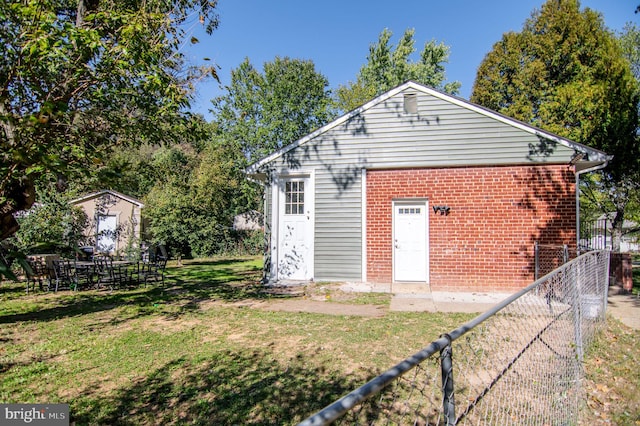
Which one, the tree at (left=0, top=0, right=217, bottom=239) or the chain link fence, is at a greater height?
the tree at (left=0, top=0, right=217, bottom=239)

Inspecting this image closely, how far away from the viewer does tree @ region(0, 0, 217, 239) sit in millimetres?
4027

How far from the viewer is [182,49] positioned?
7496 millimetres

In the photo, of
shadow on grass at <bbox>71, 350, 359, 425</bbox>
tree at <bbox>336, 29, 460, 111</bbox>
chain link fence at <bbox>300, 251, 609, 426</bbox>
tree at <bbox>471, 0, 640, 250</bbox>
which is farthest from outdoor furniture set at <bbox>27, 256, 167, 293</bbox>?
tree at <bbox>336, 29, 460, 111</bbox>

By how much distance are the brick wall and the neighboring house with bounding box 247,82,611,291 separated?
26 millimetres

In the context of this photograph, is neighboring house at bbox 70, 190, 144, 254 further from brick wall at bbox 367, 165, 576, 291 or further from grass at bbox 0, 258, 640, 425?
brick wall at bbox 367, 165, 576, 291

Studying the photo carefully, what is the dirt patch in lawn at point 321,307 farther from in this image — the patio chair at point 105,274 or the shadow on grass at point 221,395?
the patio chair at point 105,274

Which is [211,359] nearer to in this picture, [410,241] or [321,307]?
[321,307]

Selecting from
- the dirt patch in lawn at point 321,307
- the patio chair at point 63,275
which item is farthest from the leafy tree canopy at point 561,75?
the patio chair at point 63,275

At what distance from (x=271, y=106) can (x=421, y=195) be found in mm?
24128

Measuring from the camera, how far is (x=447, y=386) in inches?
60.5

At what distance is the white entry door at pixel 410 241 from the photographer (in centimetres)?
984

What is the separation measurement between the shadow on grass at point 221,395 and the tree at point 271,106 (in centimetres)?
2733

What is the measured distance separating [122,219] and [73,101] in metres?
14.6

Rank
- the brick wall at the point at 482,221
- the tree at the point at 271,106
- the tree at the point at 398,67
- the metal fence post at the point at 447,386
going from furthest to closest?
the tree at the point at 271,106
the tree at the point at 398,67
the brick wall at the point at 482,221
the metal fence post at the point at 447,386
